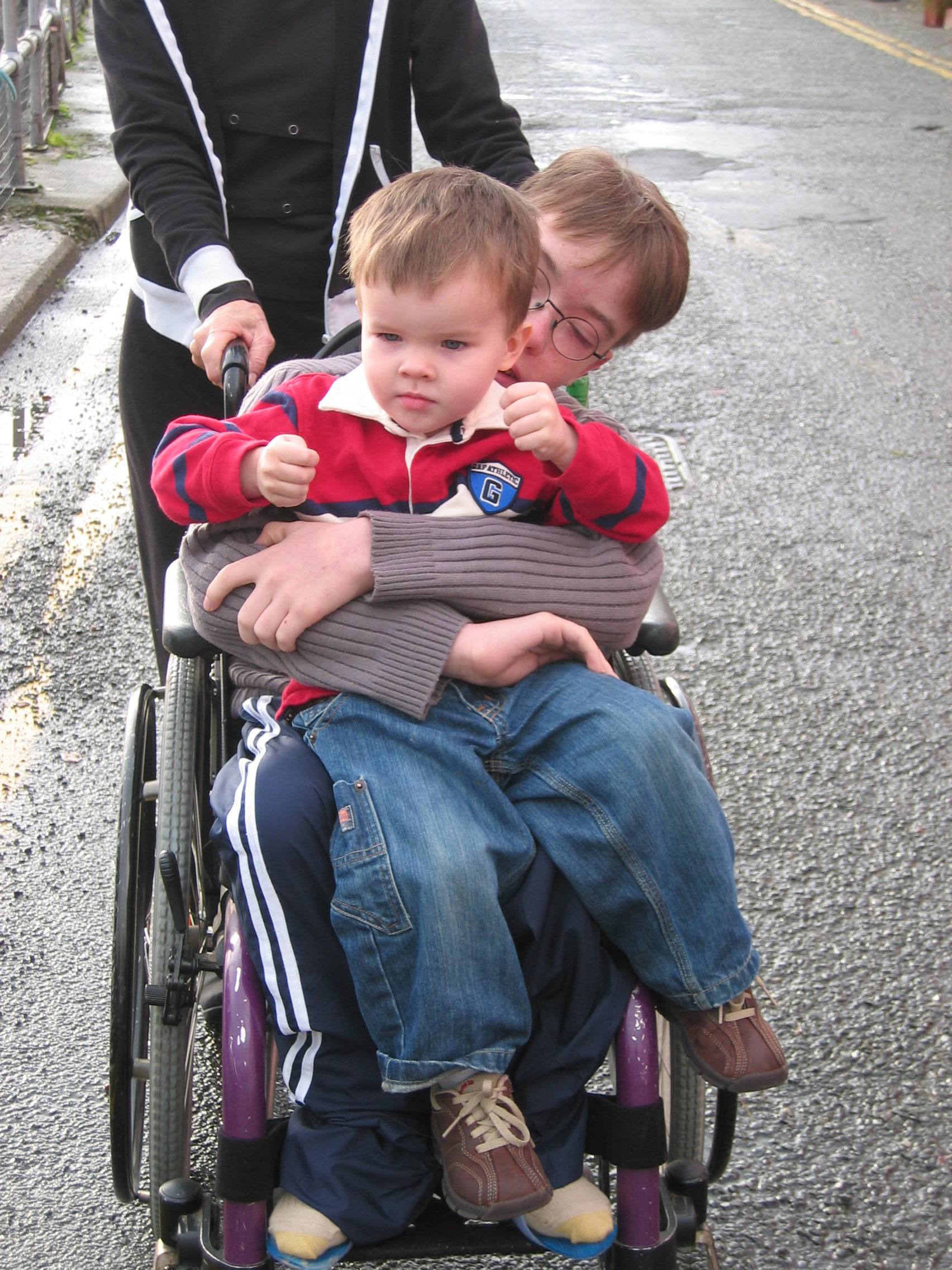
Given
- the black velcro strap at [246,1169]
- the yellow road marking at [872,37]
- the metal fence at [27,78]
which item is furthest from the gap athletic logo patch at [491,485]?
the yellow road marking at [872,37]

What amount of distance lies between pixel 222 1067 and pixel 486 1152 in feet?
1.51

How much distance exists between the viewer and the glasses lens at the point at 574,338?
2.17m

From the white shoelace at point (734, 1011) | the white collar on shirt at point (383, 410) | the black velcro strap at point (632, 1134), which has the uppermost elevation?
the white collar on shirt at point (383, 410)

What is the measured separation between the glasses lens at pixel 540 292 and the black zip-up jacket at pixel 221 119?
0.58 meters

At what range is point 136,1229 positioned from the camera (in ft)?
8.07

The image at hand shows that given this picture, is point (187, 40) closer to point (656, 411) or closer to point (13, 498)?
point (13, 498)

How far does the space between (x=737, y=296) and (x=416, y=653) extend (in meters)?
5.48

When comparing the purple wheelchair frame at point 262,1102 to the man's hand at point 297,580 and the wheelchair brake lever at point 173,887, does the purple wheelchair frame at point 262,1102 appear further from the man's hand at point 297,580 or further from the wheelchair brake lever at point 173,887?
the man's hand at point 297,580

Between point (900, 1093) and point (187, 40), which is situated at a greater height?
point (187, 40)

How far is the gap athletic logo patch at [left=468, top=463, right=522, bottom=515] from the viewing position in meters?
2.07

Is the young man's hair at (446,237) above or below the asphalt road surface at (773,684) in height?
above

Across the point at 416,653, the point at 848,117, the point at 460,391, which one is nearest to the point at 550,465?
the point at 460,391

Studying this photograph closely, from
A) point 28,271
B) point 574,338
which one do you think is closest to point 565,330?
point 574,338

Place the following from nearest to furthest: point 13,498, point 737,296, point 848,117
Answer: point 13,498
point 737,296
point 848,117
